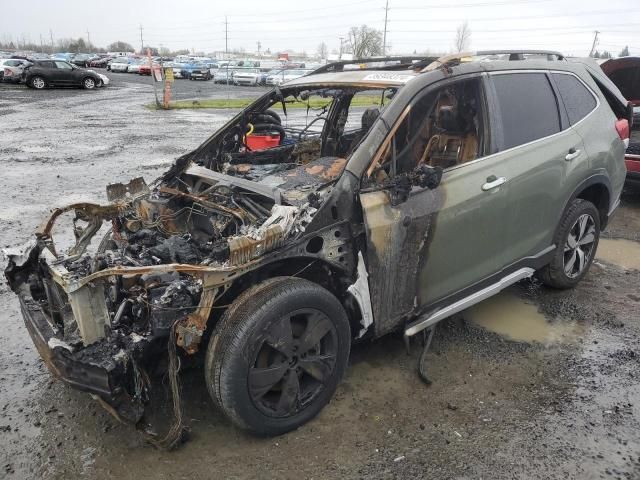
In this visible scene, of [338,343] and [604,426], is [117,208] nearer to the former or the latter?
[338,343]

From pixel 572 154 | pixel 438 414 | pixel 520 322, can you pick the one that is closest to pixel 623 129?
pixel 572 154

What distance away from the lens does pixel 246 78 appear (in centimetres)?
3419

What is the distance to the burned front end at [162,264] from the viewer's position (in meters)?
2.46

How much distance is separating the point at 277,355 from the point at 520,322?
7.57 feet

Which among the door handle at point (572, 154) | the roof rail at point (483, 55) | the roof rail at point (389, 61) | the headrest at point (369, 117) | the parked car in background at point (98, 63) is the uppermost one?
the roof rail at point (483, 55)

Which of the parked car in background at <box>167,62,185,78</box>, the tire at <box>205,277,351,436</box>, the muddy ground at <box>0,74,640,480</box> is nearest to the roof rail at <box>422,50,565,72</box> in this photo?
the tire at <box>205,277,351,436</box>

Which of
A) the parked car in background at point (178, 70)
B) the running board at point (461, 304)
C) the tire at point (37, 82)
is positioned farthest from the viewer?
the parked car in background at point (178, 70)

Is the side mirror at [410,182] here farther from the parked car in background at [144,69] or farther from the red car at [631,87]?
the parked car in background at [144,69]

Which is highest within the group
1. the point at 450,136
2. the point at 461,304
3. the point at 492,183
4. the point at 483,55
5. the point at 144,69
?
the point at 483,55

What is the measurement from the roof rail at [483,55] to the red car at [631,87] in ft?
11.3

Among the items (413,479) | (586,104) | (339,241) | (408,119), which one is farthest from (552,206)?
(413,479)

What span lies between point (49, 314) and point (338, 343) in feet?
5.45

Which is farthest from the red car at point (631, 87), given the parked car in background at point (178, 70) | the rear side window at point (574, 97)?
the parked car in background at point (178, 70)

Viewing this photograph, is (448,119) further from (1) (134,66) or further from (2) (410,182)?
(1) (134,66)
